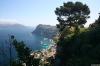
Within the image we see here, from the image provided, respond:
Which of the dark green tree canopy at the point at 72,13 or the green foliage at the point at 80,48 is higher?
the dark green tree canopy at the point at 72,13

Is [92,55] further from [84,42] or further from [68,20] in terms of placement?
[68,20]

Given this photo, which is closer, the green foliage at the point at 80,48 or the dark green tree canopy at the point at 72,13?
the green foliage at the point at 80,48

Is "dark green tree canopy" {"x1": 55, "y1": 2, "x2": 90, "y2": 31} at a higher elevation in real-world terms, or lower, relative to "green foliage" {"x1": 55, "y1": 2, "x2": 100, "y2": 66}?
higher

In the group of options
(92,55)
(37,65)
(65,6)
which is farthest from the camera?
(65,6)

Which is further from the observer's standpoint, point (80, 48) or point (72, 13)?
point (72, 13)

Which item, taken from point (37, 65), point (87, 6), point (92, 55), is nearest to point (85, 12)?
point (87, 6)

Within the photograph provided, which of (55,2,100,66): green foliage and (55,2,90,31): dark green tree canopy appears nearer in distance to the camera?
(55,2,100,66): green foliage

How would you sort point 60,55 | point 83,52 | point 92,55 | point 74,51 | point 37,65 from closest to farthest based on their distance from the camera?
point 37,65 < point 92,55 < point 83,52 < point 74,51 < point 60,55

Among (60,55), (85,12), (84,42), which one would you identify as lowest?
(60,55)
